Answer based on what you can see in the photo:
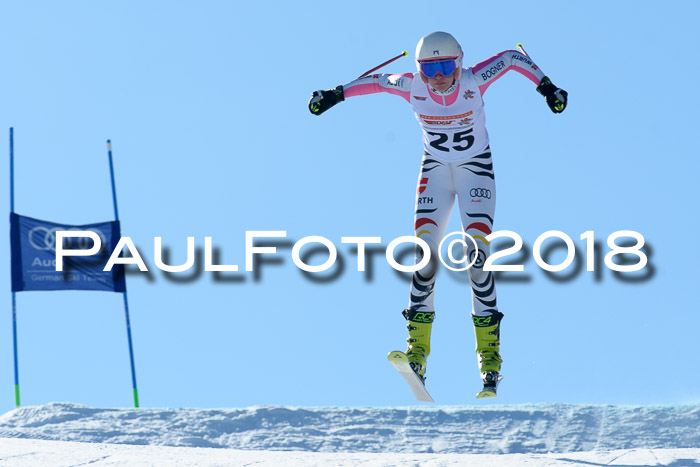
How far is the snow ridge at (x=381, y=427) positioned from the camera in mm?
16094

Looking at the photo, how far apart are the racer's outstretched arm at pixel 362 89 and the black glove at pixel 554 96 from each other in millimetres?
1293

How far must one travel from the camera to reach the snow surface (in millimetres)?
10219

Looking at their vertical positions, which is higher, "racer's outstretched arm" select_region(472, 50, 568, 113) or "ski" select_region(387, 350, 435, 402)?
"racer's outstretched arm" select_region(472, 50, 568, 113)

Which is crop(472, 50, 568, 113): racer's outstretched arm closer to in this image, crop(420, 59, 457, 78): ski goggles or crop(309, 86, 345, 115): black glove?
crop(420, 59, 457, 78): ski goggles

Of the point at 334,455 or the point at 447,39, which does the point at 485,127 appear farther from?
the point at 334,455

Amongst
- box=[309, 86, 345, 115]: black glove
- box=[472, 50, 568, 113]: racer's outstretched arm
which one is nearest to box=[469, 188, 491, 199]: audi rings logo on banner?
box=[472, 50, 568, 113]: racer's outstretched arm

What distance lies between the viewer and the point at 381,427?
21.2 m

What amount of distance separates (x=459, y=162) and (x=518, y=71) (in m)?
1.09

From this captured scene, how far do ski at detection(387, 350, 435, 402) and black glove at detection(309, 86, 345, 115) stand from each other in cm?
256

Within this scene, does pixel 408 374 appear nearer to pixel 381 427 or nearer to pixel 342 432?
pixel 342 432

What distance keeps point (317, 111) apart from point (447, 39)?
4.88 ft

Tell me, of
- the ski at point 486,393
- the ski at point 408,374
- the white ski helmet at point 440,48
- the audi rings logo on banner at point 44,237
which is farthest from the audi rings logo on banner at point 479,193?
the audi rings logo on banner at point 44,237

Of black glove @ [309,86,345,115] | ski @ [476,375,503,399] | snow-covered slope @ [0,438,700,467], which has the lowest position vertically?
snow-covered slope @ [0,438,700,467]

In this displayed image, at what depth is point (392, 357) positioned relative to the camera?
8836 mm
